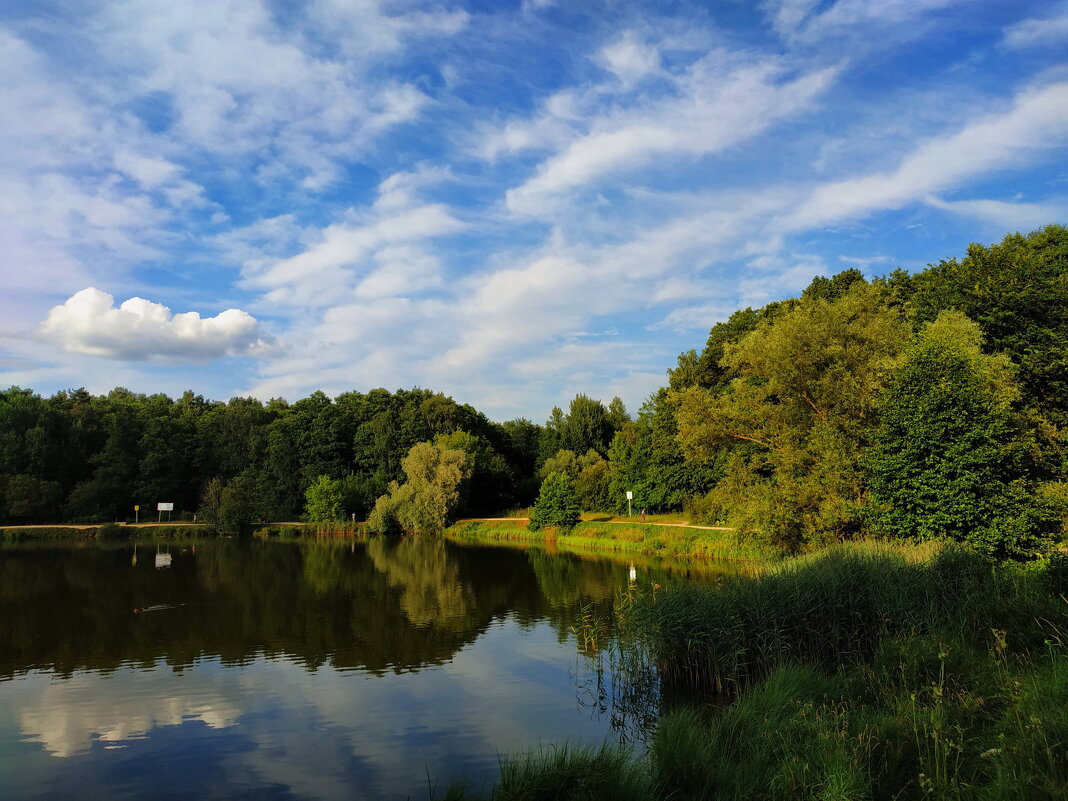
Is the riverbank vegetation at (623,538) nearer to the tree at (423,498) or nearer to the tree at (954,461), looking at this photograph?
the tree at (423,498)

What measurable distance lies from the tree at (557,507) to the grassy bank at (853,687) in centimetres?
3794

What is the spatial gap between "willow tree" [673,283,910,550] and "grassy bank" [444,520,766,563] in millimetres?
2513

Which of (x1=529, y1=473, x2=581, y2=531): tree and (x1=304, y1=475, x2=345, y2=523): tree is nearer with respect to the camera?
(x1=529, y1=473, x2=581, y2=531): tree

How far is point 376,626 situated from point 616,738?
42.4 ft

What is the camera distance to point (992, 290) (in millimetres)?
32156

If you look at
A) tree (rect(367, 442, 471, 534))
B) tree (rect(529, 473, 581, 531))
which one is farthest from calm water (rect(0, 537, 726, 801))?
tree (rect(367, 442, 471, 534))

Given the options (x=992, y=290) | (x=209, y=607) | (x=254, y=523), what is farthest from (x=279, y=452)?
(x=992, y=290)

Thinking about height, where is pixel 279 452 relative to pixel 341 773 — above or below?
above

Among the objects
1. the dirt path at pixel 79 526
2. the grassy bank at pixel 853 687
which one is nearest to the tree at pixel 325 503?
the dirt path at pixel 79 526

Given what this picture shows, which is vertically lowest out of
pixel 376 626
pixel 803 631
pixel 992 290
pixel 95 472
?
pixel 376 626

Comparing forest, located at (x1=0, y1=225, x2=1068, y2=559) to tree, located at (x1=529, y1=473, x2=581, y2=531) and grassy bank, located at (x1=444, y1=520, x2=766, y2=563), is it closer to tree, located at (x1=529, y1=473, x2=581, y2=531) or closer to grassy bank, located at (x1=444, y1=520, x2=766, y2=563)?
grassy bank, located at (x1=444, y1=520, x2=766, y2=563)

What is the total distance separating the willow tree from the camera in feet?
85.4

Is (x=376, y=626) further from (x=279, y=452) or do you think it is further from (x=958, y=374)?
(x=279, y=452)

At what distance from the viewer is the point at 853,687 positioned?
10969mm
